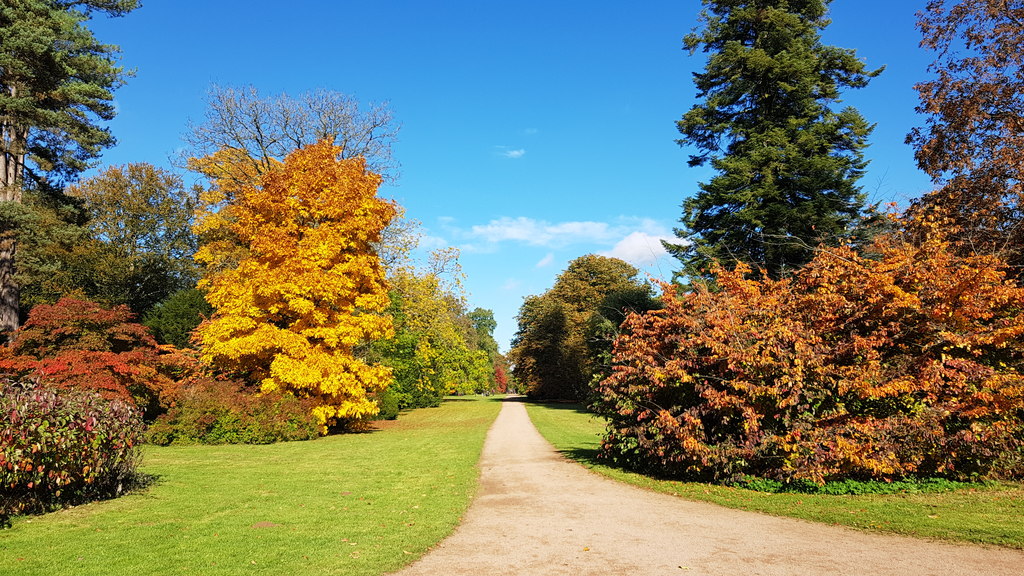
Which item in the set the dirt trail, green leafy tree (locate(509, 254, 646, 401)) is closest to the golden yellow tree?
the dirt trail

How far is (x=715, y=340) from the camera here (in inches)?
378

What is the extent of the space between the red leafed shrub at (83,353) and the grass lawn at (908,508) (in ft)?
45.5

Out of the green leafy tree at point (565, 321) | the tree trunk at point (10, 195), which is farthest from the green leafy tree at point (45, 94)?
the green leafy tree at point (565, 321)

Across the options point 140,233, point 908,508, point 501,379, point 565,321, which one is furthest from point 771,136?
point 501,379

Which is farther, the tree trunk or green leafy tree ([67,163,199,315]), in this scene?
green leafy tree ([67,163,199,315])

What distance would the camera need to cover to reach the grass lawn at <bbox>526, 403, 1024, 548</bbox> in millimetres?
6305

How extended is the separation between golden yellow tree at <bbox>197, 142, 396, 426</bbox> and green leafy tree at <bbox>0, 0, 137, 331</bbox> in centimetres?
652

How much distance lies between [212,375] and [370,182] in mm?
8581

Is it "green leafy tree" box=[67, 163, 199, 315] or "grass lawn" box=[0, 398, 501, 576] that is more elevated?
"green leafy tree" box=[67, 163, 199, 315]

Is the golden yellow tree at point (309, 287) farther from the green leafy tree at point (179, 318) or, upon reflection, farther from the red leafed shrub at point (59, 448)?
the red leafed shrub at point (59, 448)

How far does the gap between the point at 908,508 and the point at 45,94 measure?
83.6 ft

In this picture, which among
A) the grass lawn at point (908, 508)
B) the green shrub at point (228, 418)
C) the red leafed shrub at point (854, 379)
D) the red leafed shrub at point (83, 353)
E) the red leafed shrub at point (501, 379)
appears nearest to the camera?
the grass lawn at point (908, 508)

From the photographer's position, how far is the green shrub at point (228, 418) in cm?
1609

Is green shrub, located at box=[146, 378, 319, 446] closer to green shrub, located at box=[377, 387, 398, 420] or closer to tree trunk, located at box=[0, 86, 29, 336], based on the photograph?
tree trunk, located at box=[0, 86, 29, 336]
